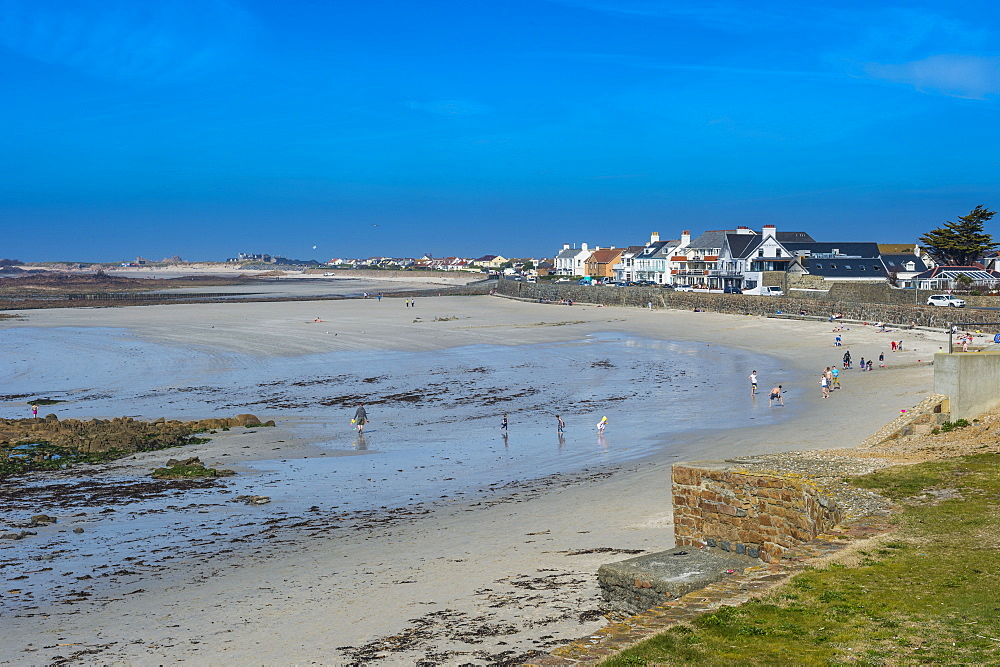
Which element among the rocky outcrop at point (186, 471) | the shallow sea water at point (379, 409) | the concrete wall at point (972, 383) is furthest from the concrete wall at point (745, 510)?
the rocky outcrop at point (186, 471)

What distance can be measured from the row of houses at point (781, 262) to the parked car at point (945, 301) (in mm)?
8120

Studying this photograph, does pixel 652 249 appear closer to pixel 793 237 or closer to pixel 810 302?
pixel 793 237

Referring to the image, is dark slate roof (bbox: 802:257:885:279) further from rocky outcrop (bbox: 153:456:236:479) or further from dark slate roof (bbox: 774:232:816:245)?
rocky outcrop (bbox: 153:456:236:479)

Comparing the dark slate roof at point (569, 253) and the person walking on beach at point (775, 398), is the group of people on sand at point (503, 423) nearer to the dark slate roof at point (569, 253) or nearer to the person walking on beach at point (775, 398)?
the person walking on beach at point (775, 398)

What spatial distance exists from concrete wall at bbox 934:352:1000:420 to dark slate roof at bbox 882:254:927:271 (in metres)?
69.2

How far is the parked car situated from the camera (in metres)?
58.3

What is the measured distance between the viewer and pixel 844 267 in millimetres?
81812

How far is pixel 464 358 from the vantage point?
48594 millimetres

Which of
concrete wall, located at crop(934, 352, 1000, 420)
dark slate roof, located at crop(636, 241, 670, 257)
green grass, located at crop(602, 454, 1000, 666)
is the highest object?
dark slate roof, located at crop(636, 241, 670, 257)

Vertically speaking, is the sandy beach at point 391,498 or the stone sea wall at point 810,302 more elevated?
the stone sea wall at point 810,302

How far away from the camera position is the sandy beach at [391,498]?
11.7 meters

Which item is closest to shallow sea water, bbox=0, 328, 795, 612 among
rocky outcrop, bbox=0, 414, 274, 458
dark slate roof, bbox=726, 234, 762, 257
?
rocky outcrop, bbox=0, 414, 274, 458

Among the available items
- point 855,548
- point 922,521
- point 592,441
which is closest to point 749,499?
point 855,548

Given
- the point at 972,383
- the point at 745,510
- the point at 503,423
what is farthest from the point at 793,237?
the point at 745,510
